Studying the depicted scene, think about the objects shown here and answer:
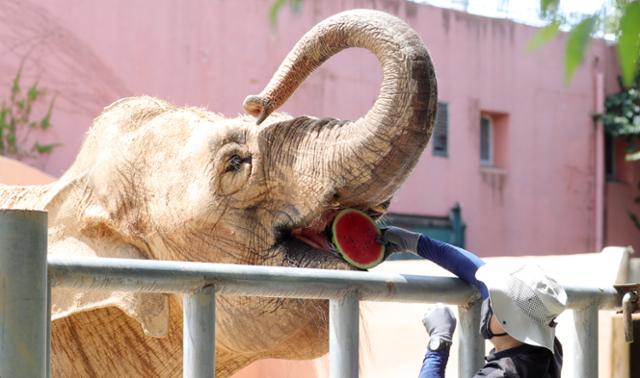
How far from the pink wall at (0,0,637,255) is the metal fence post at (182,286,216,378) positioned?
716 centimetres

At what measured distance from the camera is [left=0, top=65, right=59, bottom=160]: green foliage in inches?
450

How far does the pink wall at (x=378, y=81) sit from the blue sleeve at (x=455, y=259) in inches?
246

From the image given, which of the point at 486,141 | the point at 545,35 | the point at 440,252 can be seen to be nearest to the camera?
the point at 545,35

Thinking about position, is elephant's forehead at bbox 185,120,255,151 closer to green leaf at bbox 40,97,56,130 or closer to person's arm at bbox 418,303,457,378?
person's arm at bbox 418,303,457,378

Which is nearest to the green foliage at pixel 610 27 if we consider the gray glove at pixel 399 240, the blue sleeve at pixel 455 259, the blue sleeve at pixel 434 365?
the blue sleeve at pixel 434 365

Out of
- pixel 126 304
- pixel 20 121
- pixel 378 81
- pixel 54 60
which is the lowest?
pixel 126 304

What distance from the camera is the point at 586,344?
10.1ft

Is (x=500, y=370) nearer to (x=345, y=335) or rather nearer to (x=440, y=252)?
(x=345, y=335)

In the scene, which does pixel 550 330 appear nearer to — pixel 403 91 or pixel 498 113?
pixel 403 91

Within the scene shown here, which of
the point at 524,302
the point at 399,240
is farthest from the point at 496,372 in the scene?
the point at 399,240

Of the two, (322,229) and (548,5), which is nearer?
(548,5)

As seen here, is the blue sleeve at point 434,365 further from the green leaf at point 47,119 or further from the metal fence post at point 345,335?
the green leaf at point 47,119

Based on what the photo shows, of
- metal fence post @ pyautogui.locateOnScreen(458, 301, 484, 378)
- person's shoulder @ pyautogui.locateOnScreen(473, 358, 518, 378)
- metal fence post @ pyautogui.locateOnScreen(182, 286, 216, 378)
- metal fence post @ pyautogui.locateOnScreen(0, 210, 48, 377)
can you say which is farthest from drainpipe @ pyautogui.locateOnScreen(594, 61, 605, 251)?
metal fence post @ pyautogui.locateOnScreen(0, 210, 48, 377)

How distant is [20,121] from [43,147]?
30cm
